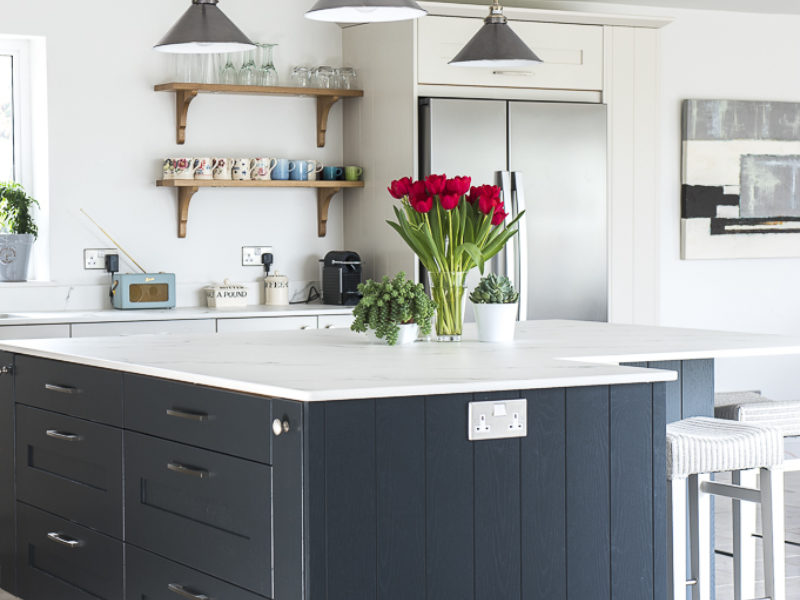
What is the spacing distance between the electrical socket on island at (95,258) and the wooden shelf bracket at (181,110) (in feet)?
1.95

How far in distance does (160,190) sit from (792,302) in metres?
3.49

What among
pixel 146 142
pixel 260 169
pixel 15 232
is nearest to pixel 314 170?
pixel 260 169

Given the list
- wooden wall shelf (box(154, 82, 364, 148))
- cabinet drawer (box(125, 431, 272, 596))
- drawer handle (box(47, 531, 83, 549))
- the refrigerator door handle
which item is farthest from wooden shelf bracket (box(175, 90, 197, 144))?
cabinet drawer (box(125, 431, 272, 596))

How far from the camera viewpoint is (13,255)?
208 inches

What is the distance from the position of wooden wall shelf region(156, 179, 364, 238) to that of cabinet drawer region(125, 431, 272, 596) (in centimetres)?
255

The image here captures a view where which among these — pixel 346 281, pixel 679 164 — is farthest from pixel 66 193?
pixel 679 164

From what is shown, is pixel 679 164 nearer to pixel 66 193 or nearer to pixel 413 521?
pixel 66 193

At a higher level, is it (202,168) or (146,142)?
(146,142)

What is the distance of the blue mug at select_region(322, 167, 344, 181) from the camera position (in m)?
5.70

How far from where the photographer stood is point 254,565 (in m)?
2.47

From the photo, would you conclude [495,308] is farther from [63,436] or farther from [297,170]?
[297,170]

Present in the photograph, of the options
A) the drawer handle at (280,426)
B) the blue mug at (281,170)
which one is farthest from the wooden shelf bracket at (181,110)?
the drawer handle at (280,426)

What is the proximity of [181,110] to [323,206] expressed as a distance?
817 mm

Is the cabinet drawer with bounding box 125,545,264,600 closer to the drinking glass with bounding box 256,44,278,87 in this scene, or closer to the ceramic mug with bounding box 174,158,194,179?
the ceramic mug with bounding box 174,158,194,179
